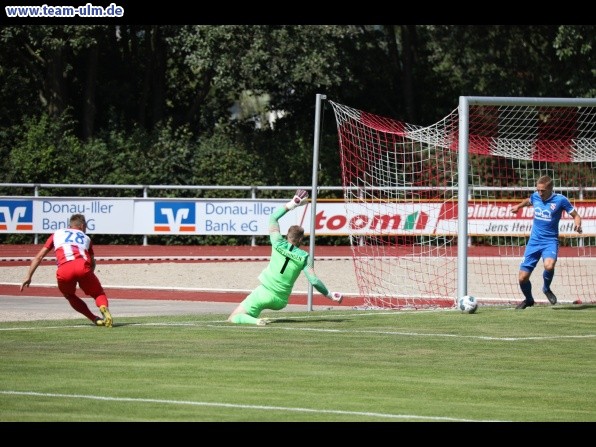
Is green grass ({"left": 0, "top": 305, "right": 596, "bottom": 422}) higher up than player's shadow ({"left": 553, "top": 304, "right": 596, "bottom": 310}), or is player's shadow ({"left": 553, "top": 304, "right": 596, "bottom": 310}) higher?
player's shadow ({"left": 553, "top": 304, "right": 596, "bottom": 310})

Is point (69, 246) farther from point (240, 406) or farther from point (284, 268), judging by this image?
point (240, 406)

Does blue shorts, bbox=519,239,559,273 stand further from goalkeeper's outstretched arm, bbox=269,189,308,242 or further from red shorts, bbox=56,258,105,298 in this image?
red shorts, bbox=56,258,105,298

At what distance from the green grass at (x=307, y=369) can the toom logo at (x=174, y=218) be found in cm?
1579

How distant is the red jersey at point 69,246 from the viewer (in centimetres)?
1588

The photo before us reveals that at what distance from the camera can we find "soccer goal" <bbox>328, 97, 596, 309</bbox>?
2139 centimetres

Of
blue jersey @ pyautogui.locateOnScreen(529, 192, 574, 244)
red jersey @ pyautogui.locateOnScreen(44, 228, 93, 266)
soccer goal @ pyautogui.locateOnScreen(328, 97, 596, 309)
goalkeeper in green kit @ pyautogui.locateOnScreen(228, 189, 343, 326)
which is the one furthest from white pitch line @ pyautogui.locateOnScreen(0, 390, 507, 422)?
blue jersey @ pyautogui.locateOnScreen(529, 192, 574, 244)

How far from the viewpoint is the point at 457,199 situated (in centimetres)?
2939

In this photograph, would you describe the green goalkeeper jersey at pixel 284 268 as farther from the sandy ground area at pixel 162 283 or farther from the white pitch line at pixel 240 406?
the white pitch line at pixel 240 406

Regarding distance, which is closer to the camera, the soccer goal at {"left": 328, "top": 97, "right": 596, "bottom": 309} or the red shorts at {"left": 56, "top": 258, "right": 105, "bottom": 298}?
the red shorts at {"left": 56, "top": 258, "right": 105, "bottom": 298}

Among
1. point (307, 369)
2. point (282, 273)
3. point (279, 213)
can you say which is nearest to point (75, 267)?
point (282, 273)

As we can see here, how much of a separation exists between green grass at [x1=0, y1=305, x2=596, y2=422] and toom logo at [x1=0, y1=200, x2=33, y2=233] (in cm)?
1580

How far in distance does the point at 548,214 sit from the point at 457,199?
10.6 m

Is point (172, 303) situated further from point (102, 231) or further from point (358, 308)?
point (102, 231)
